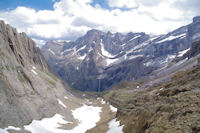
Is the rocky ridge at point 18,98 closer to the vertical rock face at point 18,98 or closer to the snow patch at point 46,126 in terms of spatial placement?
the vertical rock face at point 18,98

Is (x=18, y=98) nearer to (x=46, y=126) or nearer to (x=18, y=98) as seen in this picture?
(x=18, y=98)

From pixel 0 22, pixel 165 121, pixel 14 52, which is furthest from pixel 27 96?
pixel 165 121

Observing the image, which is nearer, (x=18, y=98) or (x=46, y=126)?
(x=18, y=98)

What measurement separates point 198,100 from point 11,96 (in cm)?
5019

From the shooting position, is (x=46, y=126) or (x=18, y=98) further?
(x=46, y=126)

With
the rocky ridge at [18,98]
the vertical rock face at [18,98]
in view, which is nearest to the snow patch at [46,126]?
the rocky ridge at [18,98]

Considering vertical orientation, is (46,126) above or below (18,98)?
below

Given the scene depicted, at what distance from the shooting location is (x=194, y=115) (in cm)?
2011

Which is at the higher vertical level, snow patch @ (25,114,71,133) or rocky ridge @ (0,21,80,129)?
rocky ridge @ (0,21,80,129)

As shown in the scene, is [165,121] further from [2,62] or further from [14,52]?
[14,52]

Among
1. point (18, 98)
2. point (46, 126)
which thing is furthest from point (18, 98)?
point (46, 126)

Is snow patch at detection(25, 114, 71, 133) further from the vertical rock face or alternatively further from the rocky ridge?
the vertical rock face

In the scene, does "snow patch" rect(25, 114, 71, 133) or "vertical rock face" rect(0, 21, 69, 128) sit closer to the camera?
"vertical rock face" rect(0, 21, 69, 128)

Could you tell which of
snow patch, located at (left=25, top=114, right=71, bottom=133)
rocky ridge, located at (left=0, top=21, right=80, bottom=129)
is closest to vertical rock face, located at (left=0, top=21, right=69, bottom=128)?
rocky ridge, located at (left=0, top=21, right=80, bottom=129)
